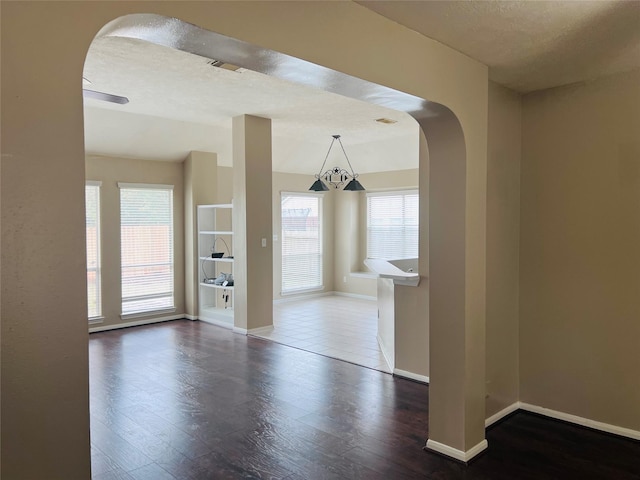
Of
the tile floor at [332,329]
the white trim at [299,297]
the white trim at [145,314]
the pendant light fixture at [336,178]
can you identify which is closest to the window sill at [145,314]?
the white trim at [145,314]

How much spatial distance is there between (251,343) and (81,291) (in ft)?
15.1

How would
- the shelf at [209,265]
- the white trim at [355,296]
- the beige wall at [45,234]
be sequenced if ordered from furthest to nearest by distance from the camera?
the white trim at [355,296] → the shelf at [209,265] → the beige wall at [45,234]

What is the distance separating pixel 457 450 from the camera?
2971 mm

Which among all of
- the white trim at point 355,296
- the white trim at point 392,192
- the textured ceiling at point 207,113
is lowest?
the white trim at point 355,296

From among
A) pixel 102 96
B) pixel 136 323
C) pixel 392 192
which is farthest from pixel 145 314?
pixel 392 192

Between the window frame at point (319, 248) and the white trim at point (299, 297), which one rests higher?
the window frame at point (319, 248)

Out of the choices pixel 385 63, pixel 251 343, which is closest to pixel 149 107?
pixel 251 343

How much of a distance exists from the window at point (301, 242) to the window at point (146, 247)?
2393 mm

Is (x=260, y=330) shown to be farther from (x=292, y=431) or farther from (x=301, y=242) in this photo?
(x=301, y=242)

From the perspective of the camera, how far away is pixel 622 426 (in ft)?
10.9

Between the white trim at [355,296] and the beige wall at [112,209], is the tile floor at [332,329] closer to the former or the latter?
the white trim at [355,296]

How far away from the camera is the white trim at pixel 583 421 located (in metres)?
3.28

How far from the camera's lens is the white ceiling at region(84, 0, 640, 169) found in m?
2.34

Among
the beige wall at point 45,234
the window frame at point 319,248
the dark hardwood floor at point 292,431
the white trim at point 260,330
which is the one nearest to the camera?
the beige wall at point 45,234
